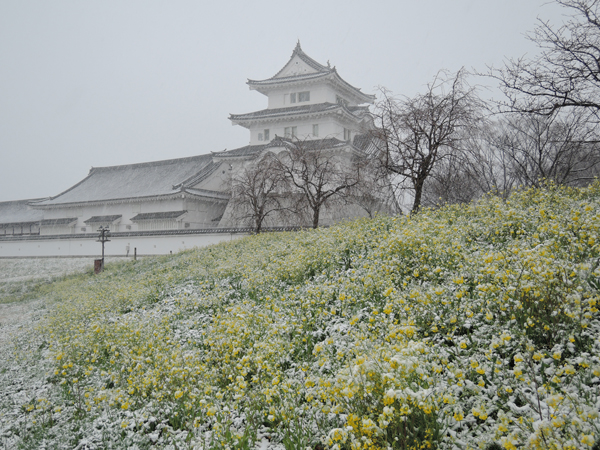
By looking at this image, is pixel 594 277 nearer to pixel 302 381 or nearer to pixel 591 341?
pixel 591 341

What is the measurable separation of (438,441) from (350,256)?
5.23m

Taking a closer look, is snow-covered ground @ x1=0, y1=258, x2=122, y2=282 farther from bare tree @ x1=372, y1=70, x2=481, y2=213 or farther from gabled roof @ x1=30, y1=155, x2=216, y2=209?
bare tree @ x1=372, y1=70, x2=481, y2=213

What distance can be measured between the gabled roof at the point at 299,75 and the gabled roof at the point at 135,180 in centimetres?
760

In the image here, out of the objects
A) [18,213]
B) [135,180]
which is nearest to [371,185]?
[135,180]

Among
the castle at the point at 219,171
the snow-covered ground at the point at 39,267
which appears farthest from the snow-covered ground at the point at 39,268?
the castle at the point at 219,171

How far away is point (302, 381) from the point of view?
13.0ft

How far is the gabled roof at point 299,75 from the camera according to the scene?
29.0 meters

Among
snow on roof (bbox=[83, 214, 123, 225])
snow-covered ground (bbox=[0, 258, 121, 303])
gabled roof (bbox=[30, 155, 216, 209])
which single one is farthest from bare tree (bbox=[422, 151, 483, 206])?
snow on roof (bbox=[83, 214, 123, 225])

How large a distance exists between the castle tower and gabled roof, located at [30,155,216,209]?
18.4 feet

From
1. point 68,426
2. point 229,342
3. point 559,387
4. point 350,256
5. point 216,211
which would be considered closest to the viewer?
point 559,387

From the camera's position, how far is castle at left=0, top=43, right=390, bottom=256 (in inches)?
1120

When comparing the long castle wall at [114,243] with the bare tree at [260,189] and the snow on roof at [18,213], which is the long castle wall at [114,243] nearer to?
the bare tree at [260,189]

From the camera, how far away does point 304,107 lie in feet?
96.2

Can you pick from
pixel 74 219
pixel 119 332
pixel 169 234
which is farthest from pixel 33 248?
pixel 119 332
